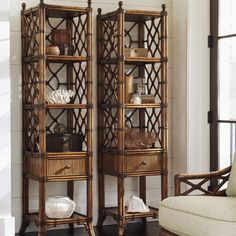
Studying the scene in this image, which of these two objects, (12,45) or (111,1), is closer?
(12,45)

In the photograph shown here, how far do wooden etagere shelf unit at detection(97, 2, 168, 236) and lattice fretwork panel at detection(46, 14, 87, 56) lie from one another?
0.48 ft

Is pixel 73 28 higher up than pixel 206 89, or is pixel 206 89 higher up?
pixel 73 28

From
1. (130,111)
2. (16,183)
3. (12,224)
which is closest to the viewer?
(12,224)

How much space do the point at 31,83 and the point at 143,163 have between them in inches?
44.9

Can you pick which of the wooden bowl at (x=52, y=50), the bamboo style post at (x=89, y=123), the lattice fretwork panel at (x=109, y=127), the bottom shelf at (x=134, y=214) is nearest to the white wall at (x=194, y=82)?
the bottom shelf at (x=134, y=214)

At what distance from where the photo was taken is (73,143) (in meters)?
5.24

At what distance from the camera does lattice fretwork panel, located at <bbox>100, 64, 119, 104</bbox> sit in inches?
214

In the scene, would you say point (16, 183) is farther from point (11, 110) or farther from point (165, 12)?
point (165, 12)

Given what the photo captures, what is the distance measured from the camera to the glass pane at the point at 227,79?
18.0ft

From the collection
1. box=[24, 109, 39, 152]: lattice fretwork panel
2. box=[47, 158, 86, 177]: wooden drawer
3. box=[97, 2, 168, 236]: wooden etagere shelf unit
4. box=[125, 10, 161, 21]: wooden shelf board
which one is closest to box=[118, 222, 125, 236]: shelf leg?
box=[97, 2, 168, 236]: wooden etagere shelf unit

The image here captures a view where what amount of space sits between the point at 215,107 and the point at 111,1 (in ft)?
4.33

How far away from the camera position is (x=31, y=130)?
526 centimetres

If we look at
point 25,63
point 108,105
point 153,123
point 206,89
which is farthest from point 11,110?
point 206,89

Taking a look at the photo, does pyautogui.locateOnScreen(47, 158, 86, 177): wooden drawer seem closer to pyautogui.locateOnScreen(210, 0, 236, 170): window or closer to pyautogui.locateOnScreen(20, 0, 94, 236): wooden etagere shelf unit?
pyautogui.locateOnScreen(20, 0, 94, 236): wooden etagere shelf unit
